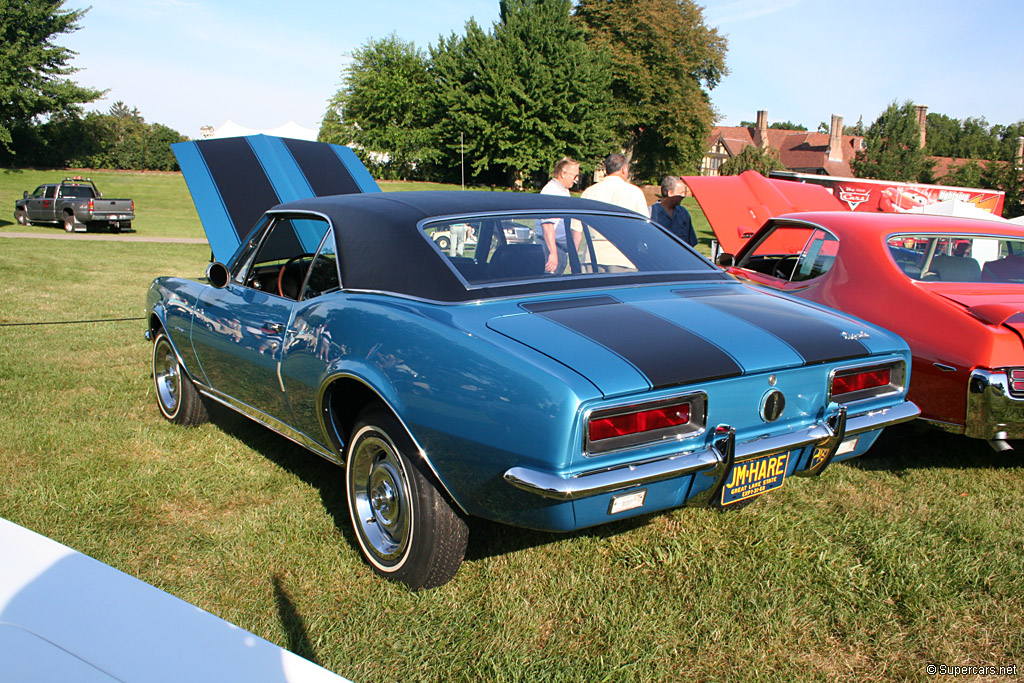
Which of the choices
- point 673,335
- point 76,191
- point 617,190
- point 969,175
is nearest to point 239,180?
point 617,190

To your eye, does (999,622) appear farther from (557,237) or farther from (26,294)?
(26,294)

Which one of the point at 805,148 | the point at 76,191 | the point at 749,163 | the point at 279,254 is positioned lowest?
the point at 279,254

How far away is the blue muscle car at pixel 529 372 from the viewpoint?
2.48m

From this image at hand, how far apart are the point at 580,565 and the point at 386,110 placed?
61.9m

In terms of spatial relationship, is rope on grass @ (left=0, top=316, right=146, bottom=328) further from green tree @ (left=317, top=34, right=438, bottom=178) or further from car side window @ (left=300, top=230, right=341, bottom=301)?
green tree @ (left=317, top=34, right=438, bottom=178)

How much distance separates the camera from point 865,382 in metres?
3.11

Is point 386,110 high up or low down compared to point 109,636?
up

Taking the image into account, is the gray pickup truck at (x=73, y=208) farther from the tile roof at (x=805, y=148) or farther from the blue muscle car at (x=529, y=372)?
the tile roof at (x=805, y=148)

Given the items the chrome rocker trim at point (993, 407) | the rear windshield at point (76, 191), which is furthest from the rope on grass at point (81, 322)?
the rear windshield at point (76, 191)

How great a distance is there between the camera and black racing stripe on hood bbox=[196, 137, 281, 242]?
6.69 metres

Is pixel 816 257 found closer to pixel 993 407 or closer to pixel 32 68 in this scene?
pixel 993 407

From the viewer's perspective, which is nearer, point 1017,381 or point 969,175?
point 1017,381

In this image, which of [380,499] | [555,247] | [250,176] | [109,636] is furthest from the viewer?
[250,176]

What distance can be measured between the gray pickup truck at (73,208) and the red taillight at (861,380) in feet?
82.1
